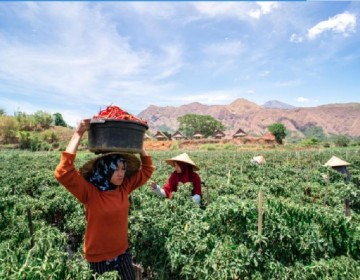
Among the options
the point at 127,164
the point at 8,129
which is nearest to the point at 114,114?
the point at 127,164

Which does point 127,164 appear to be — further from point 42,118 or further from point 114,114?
point 42,118

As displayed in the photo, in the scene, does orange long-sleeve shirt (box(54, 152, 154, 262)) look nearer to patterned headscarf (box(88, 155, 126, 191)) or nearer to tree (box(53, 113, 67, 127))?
patterned headscarf (box(88, 155, 126, 191))

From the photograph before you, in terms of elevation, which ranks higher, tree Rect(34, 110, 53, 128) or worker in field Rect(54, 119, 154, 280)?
tree Rect(34, 110, 53, 128)

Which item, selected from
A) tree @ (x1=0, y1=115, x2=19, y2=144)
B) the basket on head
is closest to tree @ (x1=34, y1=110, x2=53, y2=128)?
tree @ (x1=0, y1=115, x2=19, y2=144)

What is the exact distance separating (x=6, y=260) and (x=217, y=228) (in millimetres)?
2582

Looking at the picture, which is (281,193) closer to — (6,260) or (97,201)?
(97,201)

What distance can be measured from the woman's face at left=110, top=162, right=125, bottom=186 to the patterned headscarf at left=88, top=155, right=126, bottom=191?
0.10ft

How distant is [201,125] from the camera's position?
96.1 metres

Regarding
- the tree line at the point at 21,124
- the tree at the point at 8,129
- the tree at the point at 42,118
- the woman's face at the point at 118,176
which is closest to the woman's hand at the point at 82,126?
the woman's face at the point at 118,176

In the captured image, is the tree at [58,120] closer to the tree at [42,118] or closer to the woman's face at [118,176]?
the tree at [42,118]

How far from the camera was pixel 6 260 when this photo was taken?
2531 millimetres

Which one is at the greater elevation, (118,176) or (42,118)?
(42,118)

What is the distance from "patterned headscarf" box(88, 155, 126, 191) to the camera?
3.08 metres

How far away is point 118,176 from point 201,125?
9343 cm
